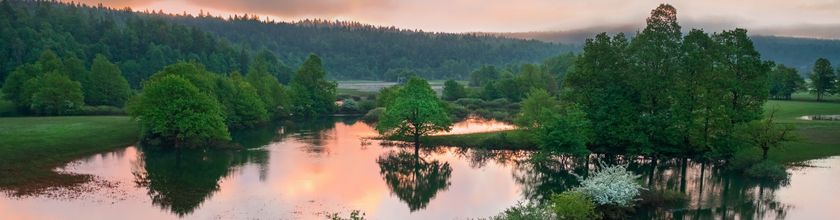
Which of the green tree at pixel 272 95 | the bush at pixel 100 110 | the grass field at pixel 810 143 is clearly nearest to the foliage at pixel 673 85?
the grass field at pixel 810 143

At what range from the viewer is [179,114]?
66.1 meters

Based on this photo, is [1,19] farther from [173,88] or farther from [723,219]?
[723,219]

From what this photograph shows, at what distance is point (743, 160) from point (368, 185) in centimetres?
3430

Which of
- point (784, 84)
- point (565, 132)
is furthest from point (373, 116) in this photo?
point (784, 84)

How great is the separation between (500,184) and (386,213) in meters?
12.9

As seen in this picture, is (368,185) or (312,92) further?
(312,92)

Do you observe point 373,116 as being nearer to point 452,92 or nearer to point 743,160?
point 452,92

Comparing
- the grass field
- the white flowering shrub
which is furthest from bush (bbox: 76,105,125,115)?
the grass field

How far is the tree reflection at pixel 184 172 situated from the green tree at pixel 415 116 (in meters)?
14.8

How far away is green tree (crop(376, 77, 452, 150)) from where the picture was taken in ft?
222

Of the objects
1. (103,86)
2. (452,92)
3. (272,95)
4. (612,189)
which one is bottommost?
(612,189)

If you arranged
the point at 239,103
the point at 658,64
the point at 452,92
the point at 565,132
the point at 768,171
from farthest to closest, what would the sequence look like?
the point at 452,92 < the point at 239,103 < the point at 658,64 < the point at 565,132 < the point at 768,171

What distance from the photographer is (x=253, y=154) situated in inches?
2530

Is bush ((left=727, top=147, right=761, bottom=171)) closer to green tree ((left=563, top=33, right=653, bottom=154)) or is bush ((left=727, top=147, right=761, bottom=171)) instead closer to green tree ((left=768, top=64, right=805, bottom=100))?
green tree ((left=563, top=33, right=653, bottom=154))
